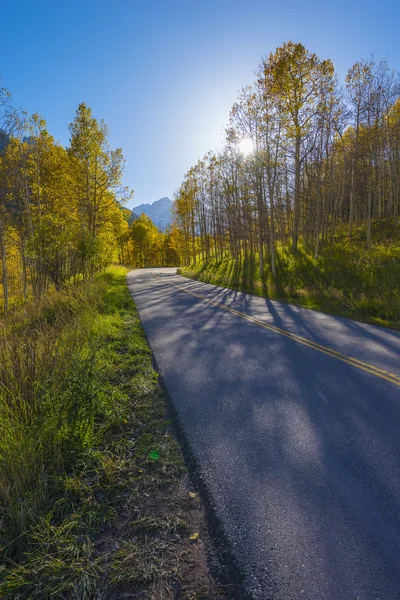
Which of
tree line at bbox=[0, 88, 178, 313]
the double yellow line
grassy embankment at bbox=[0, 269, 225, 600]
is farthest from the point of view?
tree line at bbox=[0, 88, 178, 313]

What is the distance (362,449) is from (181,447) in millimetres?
1790

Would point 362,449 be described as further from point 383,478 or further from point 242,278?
point 242,278

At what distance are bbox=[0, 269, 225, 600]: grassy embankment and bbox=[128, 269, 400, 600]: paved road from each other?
353mm

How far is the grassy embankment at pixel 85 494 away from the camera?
186 cm

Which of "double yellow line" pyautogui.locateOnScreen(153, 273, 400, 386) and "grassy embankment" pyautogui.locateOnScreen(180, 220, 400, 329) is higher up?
"grassy embankment" pyautogui.locateOnScreen(180, 220, 400, 329)

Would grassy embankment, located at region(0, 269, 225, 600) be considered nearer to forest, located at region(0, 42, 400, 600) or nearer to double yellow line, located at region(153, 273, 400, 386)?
forest, located at region(0, 42, 400, 600)

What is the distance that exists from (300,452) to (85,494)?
1.98 meters

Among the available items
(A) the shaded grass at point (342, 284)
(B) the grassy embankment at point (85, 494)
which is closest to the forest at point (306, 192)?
(A) the shaded grass at point (342, 284)

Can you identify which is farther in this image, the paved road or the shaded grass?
the shaded grass

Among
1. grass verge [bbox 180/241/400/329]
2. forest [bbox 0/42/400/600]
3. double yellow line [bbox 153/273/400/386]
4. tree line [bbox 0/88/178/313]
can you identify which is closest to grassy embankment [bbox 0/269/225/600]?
forest [bbox 0/42/400/600]

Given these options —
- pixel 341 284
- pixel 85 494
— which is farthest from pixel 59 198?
pixel 85 494

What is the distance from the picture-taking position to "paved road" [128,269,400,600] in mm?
1904

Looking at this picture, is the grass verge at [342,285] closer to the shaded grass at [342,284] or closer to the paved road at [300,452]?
the shaded grass at [342,284]

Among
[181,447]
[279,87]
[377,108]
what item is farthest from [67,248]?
[377,108]
